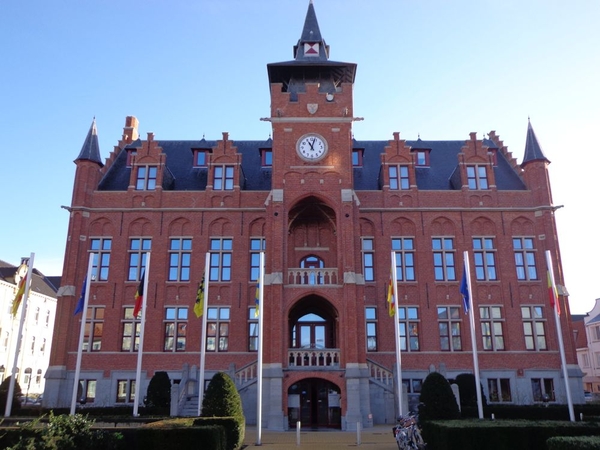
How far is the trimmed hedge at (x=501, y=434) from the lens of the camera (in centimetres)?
1519

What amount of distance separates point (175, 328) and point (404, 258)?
1605 centimetres

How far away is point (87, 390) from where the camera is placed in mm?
32406

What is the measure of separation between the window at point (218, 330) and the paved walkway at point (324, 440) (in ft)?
23.1

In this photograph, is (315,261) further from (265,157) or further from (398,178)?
(265,157)

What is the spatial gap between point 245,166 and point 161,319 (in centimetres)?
1324

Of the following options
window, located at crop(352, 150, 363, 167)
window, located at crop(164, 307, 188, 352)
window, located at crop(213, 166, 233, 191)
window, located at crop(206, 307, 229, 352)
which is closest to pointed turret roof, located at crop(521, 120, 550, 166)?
window, located at crop(352, 150, 363, 167)

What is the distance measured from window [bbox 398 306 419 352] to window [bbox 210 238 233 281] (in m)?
11.9

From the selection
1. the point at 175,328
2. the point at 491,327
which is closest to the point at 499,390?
the point at 491,327

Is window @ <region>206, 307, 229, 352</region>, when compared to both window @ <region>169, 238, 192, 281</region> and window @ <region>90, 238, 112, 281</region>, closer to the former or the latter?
window @ <region>169, 238, 192, 281</region>

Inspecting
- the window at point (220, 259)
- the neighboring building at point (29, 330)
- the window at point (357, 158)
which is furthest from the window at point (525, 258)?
the neighboring building at point (29, 330)

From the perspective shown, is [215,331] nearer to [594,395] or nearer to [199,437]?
[199,437]

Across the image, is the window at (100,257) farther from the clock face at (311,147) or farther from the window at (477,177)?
the window at (477,177)

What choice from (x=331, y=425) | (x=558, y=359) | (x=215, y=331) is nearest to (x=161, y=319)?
(x=215, y=331)

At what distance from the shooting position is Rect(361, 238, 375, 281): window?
3481 centimetres
